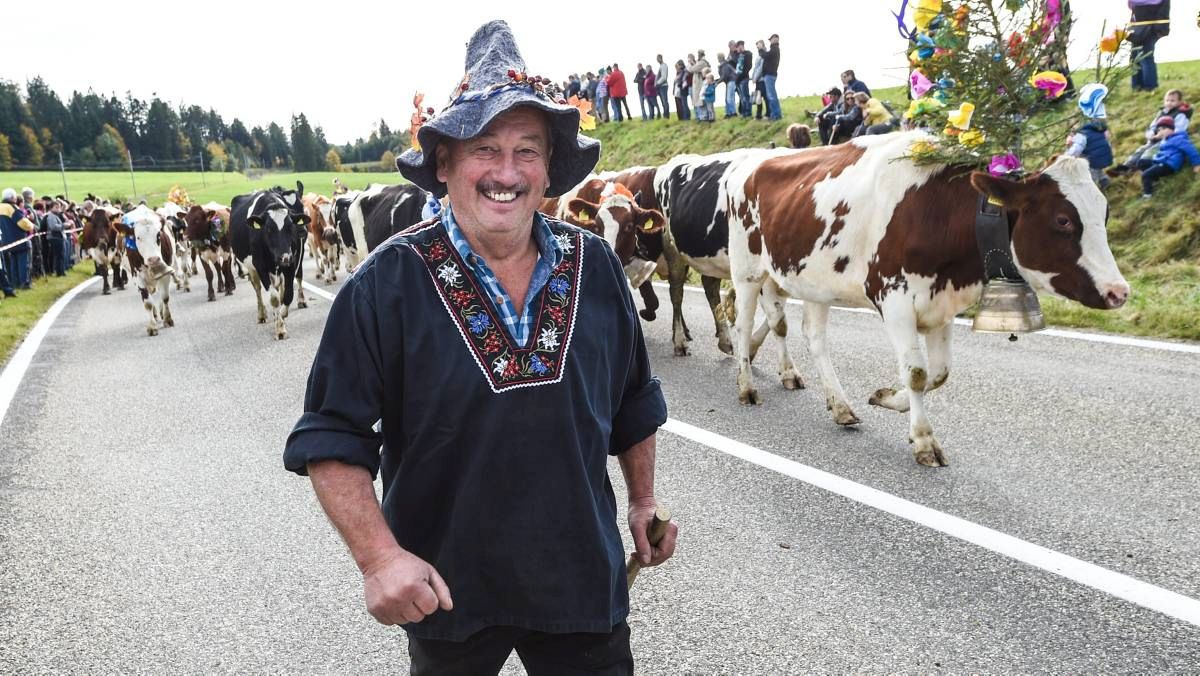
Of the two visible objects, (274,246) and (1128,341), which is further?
(274,246)

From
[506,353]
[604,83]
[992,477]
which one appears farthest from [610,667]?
[604,83]

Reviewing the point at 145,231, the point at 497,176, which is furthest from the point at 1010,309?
the point at 145,231

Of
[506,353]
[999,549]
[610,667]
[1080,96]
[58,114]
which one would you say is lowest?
[999,549]

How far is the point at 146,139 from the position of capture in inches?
4663

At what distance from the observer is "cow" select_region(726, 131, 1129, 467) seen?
482cm

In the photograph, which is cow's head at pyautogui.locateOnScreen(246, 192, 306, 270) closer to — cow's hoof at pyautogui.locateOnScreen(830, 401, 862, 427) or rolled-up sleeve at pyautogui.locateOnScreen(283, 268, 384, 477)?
cow's hoof at pyautogui.locateOnScreen(830, 401, 862, 427)

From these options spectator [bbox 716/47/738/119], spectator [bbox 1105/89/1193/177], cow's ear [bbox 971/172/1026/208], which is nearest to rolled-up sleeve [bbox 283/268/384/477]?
cow's ear [bbox 971/172/1026/208]

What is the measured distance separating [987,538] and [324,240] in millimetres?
17405

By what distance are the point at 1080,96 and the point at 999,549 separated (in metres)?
2.49

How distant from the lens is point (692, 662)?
3297 mm

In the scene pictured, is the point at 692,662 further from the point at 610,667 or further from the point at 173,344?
the point at 173,344

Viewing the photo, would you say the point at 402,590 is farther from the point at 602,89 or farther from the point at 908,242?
the point at 602,89

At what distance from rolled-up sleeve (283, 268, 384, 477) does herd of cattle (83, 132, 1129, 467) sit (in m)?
3.98

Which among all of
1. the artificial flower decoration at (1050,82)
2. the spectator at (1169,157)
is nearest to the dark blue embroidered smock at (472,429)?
the artificial flower decoration at (1050,82)
